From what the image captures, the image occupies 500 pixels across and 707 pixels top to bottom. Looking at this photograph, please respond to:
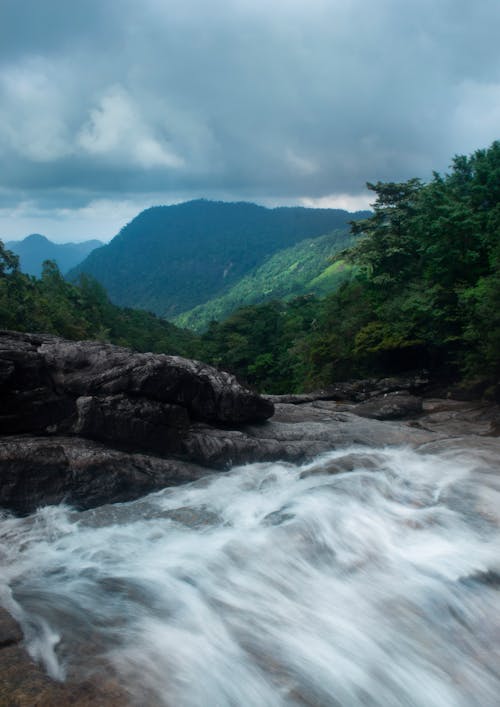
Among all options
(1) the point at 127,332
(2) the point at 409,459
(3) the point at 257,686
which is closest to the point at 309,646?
(3) the point at 257,686

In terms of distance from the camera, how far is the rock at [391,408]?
1870cm

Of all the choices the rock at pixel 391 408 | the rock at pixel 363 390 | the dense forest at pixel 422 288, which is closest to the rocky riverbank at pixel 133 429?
the rock at pixel 391 408

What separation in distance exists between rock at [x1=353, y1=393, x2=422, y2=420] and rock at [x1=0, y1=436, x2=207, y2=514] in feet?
31.3

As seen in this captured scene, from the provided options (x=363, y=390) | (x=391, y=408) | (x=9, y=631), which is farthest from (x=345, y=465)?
(x=363, y=390)

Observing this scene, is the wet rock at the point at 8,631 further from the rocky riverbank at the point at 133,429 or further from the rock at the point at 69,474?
the rock at the point at 69,474

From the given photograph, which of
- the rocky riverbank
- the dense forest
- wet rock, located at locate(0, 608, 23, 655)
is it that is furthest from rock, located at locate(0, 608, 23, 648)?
the dense forest

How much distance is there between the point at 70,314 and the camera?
68.2 m

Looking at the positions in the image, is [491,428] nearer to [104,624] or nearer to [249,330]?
[104,624]

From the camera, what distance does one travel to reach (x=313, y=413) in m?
18.2

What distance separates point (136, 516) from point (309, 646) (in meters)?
4.74

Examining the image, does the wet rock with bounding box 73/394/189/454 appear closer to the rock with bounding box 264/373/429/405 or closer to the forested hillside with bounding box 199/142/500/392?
the rock with bounding box 264/373/429/405

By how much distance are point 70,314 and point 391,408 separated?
2279 inches

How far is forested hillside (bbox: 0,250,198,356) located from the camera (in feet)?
171

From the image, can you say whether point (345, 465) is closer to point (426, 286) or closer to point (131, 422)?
point (131, 422)
